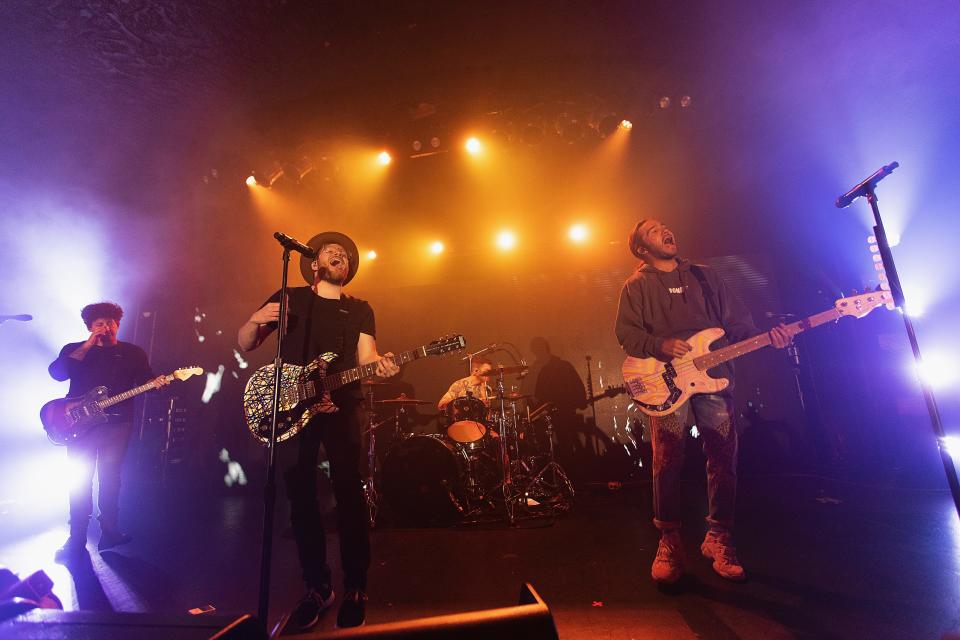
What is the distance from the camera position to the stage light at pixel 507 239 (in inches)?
350

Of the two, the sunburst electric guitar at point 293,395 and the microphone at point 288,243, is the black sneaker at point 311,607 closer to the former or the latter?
the sunburst electric guitar at point 293,395

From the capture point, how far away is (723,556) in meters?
2.81

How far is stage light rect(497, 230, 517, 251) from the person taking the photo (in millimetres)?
8891

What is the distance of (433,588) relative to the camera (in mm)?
2992

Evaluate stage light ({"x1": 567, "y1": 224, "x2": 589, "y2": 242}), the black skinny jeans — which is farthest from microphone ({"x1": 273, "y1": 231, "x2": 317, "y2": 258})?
stage light ({"x1": 567, "y1": 224, "x2": 589, "y2": 242})

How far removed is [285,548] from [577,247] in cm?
721

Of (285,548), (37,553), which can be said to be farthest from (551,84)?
(37,553)

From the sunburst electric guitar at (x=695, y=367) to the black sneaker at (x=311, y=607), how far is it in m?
2.49

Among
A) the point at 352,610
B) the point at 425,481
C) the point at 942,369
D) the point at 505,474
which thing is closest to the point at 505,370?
the point at 505,474

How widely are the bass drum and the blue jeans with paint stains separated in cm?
272

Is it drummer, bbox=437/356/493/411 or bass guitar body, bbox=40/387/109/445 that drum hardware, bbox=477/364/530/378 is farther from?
bass guitar body, bbox=40/387/109/445

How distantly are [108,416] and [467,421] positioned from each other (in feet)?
13.2

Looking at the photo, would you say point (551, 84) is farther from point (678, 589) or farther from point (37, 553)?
point (37, 553)

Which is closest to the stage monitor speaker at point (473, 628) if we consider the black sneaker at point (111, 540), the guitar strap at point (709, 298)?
the guitar strap at point (709, 298)
